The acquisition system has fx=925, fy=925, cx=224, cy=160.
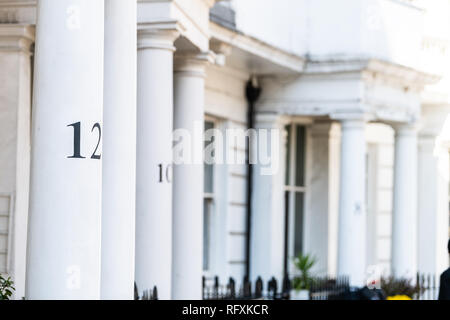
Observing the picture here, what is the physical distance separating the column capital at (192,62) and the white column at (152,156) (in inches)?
51.4

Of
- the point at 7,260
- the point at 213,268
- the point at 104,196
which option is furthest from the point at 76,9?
the point at 213,268

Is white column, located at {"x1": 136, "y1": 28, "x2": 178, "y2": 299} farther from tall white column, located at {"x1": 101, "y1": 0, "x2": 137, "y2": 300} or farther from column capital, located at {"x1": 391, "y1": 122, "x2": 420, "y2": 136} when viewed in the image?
column capital, located at {"x1": 391, "y1": 122, "x2": 420, "y2": 136}

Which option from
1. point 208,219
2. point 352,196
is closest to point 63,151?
point 208,219

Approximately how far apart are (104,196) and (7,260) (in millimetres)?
2562

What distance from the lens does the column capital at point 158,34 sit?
9.63 meters

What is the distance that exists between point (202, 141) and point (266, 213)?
4.92 m

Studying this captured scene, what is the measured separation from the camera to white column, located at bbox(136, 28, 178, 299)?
9766mm

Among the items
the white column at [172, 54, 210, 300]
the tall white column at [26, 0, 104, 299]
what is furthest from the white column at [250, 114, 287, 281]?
the tall white column at [26, 0, 104, 299]

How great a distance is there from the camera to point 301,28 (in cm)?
1606

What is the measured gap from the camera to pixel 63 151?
20.7 feet

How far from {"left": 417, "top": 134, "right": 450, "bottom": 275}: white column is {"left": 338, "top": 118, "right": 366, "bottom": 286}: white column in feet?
13.9

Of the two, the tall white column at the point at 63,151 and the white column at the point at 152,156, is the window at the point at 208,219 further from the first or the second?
the tall white column at the point at 63,151

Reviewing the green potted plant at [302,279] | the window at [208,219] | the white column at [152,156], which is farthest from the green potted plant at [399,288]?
the white column at [152,156]

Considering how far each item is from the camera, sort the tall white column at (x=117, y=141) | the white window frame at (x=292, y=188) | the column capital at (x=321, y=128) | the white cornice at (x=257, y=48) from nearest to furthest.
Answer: the tall white column at (x=117, y=141) < the white cornice at (x=257, y=48) < the white window frame at (x=292, y=188) < the column capital at (x=321, y=128)
